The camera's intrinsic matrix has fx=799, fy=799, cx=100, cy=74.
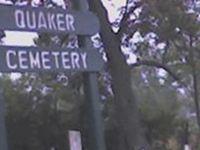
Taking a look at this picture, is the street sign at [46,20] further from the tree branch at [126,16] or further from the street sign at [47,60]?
the tree branch at [126,16]

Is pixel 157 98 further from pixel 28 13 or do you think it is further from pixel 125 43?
pixel 28 13

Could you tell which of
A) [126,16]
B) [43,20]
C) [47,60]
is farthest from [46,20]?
[126,16]

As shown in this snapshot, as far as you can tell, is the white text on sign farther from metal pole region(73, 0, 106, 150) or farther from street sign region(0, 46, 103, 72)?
metal pole region(73, 0, 106, 150)

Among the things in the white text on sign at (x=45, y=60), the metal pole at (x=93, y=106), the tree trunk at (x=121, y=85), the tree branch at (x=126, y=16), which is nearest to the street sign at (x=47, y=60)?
the white text on sign at (x=45, y=60)

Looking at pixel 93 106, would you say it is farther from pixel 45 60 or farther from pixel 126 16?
pixel 126 16

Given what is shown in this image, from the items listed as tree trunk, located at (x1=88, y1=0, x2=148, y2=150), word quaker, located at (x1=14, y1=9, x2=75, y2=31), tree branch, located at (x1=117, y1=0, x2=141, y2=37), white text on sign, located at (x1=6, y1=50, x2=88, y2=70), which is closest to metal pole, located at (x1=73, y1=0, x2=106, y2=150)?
white text on sign, located at (x1=6, y1=50, x2=88, y2=70)

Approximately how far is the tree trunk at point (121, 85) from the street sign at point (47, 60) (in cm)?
933

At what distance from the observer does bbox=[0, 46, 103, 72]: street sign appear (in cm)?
1133

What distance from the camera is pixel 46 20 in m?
12.0

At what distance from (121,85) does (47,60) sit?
33.7ft

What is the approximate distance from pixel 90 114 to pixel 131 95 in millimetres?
9523

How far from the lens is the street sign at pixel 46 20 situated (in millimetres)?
11562

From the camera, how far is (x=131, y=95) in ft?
72.0

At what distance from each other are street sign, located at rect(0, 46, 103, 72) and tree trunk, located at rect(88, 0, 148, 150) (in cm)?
933
